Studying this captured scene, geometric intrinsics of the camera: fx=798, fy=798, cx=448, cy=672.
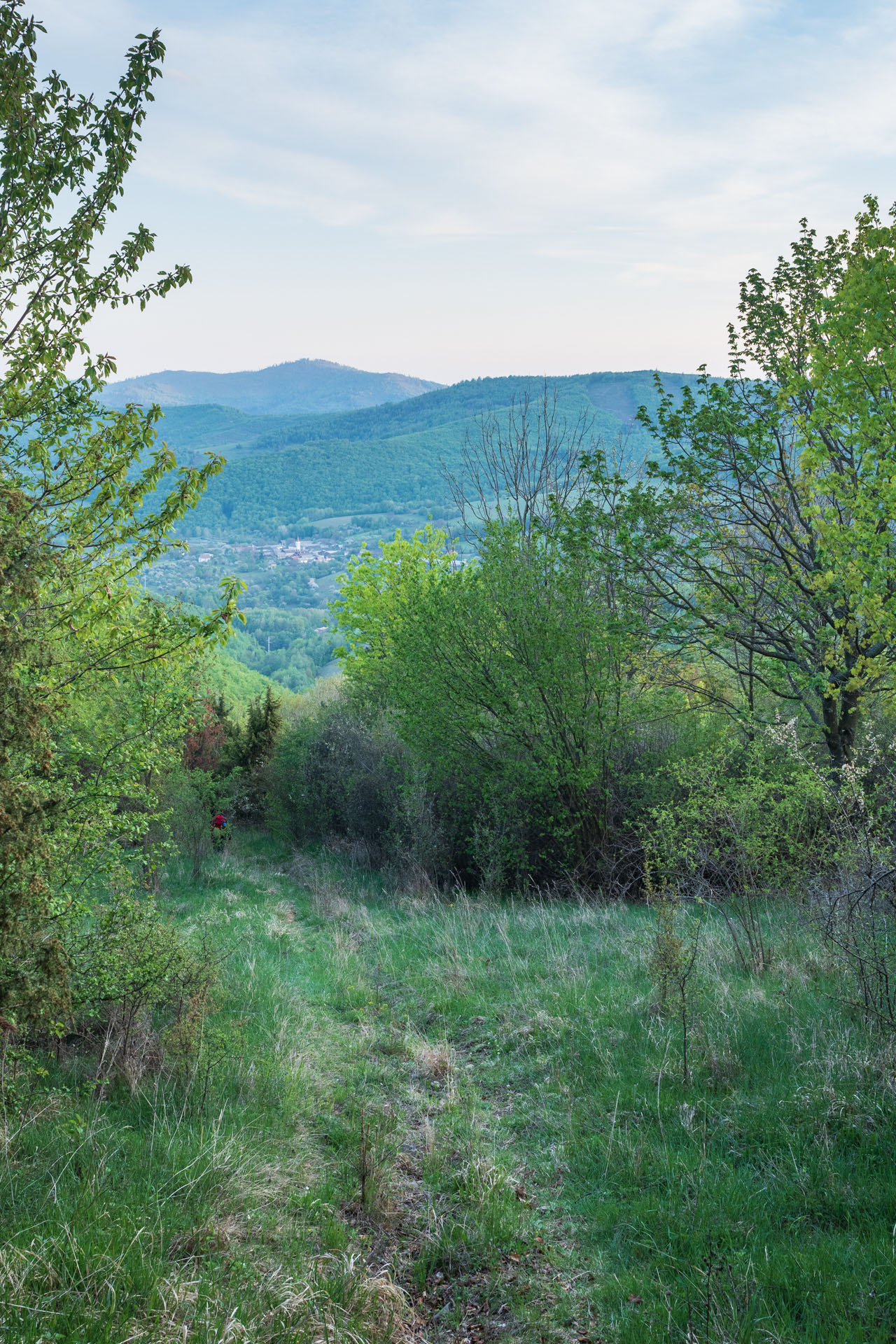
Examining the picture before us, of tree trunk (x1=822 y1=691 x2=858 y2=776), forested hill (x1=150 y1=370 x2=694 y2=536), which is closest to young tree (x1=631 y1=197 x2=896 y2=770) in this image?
tree trunk (x1=822 y1=691 x2=858 y2=776)

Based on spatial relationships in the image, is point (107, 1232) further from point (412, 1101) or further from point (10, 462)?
point (10, 462)

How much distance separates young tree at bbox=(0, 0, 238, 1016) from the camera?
11.0 ft

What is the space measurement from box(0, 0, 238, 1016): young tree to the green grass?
3.46 ft

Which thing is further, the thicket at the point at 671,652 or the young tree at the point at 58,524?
the thicket at the point at 671,652

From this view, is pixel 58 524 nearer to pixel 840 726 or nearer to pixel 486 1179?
pixel 486 1179

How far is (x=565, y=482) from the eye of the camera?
22422 mm

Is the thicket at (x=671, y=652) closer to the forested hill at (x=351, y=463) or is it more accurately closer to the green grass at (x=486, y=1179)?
the green grass at (x=486, y=1179)

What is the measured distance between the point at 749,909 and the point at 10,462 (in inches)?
257

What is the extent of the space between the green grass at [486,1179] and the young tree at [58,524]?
105cm

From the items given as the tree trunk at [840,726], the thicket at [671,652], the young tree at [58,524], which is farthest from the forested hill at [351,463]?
the young tree at [58,524]

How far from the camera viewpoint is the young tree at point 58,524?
3342mm

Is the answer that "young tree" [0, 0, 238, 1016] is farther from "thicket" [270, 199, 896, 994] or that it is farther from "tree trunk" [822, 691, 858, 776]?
"tree trunk" [822, 691, 858, 776]

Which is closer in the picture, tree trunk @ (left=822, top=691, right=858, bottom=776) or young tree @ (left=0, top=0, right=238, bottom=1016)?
young tree @ (left=0, top=0, right=238, bottom=1016)

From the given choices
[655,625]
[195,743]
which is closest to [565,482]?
[655,625]
